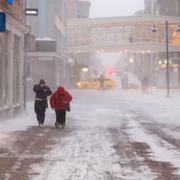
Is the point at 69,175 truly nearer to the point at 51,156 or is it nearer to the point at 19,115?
the point at 51,156

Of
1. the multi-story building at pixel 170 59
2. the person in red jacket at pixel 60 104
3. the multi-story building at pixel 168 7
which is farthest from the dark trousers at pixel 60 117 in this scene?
the multi-story building at pixel 168 7

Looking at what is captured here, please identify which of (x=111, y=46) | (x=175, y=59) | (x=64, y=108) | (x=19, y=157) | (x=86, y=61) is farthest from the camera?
(x=86, y=61)

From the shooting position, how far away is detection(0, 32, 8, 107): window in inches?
807

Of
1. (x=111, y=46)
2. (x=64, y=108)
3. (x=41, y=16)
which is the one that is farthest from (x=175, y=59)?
(x=64, y=108)

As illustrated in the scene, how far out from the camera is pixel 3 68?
2083 cm

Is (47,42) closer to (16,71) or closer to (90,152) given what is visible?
(16,71)

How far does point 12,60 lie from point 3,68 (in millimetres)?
1284

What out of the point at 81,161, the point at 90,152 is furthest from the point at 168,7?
the point at 81,161

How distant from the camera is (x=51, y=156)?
1119 cm

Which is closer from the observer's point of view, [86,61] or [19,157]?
[19,157]

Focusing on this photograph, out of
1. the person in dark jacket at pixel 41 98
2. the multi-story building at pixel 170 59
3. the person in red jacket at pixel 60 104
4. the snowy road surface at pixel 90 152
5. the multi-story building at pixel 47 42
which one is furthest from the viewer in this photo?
the multi-story building at pixel 170 59

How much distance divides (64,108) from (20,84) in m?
6.16

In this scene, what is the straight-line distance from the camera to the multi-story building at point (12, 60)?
20.7 metres

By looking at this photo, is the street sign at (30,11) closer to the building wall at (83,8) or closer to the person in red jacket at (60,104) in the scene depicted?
the person in red jacket at (60,104)
